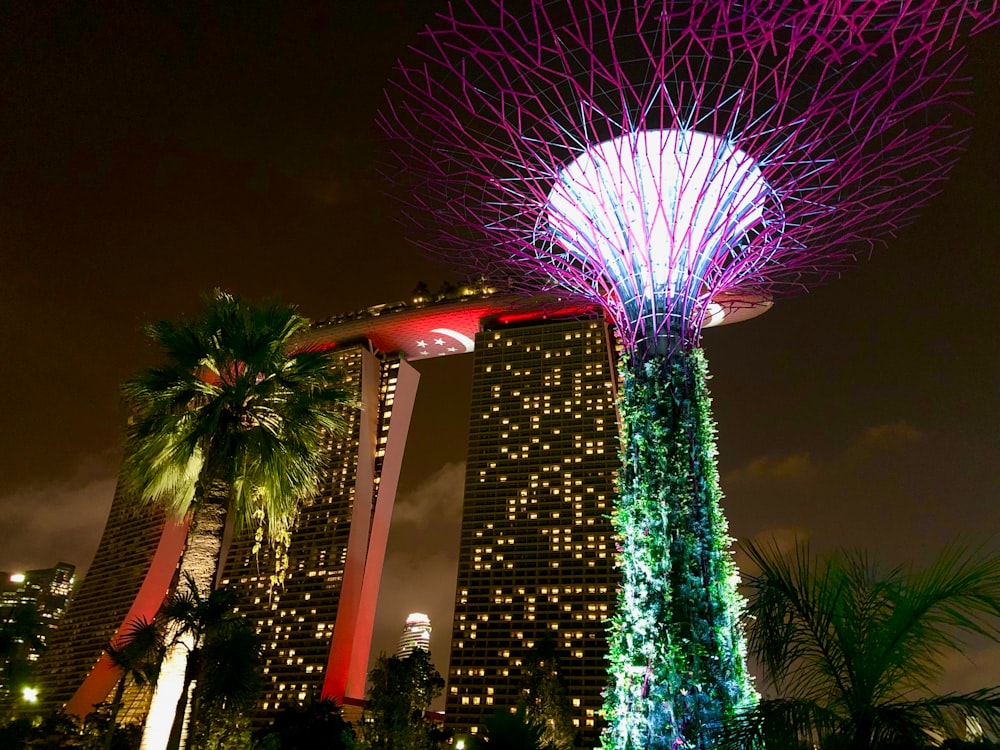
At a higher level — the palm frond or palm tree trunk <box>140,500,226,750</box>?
palm tree trunk <box>140,500,226,750</box>

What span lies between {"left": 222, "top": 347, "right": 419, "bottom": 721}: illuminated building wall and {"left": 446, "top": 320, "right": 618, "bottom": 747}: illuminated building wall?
1043 centimetres

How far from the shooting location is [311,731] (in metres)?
26.6

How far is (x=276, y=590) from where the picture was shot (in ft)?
231

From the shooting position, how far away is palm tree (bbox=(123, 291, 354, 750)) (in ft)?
32.4

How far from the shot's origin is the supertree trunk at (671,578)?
760 centimetres

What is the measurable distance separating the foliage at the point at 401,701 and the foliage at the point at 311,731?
2.59 meters

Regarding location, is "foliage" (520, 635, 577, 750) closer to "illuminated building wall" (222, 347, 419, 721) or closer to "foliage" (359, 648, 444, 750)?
"foliage" (359, 648, 444, 750)

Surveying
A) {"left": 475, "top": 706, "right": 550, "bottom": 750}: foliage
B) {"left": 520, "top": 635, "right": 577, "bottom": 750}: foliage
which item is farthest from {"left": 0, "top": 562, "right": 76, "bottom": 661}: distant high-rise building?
{"left": 520, "top": 635, "right": 577, "bottom": 750}: foliage

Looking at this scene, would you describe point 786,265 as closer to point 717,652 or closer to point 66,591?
point 717,652

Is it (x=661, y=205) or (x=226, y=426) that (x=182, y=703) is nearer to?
(x=226, y=426)

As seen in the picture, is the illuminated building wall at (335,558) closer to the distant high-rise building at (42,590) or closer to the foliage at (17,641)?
the distant high-rise building at (42,590)

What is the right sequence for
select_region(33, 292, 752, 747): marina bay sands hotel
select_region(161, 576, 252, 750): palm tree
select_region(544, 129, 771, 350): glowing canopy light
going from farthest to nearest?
select_region(33, 292, 752, 747): marina bay sands hotel
select_region(544, 129, 771, 350): glowing canopy light
select_region(161, 576, 252, 750): palm tree

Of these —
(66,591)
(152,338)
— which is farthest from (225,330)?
(66,591)

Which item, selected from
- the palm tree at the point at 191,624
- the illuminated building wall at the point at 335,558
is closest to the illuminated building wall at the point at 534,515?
the illuminated building wall at the point at 335,558
